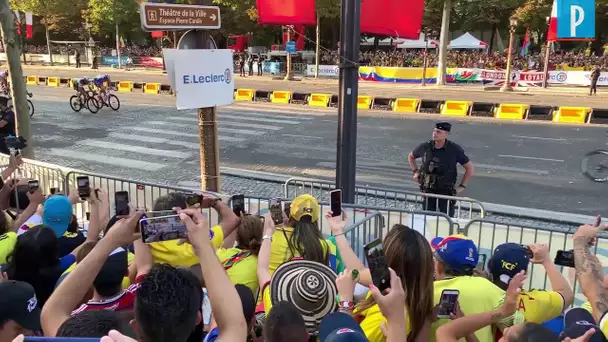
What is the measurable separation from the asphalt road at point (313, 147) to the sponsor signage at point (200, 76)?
4.60 metres

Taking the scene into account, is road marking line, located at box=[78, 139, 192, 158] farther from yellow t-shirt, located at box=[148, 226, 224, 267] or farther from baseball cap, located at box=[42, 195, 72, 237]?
yellow t-shirt, located at box=[148, 226, 224, 267]

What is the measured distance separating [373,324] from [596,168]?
1146 centimetres

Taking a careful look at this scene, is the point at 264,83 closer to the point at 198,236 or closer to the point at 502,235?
the point at 502,235

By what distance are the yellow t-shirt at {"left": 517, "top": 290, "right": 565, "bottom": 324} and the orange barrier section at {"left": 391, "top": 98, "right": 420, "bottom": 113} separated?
20.4 m

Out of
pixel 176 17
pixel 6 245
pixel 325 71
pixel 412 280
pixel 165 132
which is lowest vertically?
pixel 165 132

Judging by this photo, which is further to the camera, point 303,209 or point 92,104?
point 92,104

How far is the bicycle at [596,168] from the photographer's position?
12.1 m

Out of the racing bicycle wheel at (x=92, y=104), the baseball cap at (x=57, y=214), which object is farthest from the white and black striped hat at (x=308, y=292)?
the racing bicycle wheel at (x=92, y=104)

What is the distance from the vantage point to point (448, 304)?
267cm

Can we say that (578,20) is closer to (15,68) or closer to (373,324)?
(15,68)

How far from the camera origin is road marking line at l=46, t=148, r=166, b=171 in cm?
1363

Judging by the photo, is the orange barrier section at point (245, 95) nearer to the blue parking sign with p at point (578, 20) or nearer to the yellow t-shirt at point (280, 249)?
the blue parking sign with p at point (578, 20)

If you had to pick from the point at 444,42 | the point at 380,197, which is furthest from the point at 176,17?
the point at 444,42

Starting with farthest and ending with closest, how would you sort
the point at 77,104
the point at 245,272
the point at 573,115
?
the point at 77,104
the point at 573,115
the point at 245,272
